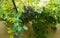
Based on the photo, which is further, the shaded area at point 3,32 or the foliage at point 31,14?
the shaded area at point 3,32

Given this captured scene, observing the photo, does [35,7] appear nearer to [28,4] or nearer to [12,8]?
[28,4]

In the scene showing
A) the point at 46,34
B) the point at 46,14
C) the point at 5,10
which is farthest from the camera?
the point at 46,34

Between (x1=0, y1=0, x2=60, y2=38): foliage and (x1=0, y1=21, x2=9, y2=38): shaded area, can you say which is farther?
(x1=0, y1=21, x2=9, y2=38): shaded area

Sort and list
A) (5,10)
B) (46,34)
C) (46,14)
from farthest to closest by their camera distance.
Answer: (46,34)
(46,14)
(5,10)

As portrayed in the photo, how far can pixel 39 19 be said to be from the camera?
7.20 ft

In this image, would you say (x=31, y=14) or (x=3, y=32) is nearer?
(x=31, y=14)

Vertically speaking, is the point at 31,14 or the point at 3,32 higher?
the point at 31,14

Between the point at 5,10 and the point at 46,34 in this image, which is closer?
the point at 5,10

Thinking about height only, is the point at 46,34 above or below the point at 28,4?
below

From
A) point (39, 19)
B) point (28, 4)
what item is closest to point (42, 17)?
point (39, 19)

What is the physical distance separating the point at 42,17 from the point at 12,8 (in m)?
0.34

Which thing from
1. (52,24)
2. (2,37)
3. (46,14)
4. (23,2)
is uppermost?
(23,2)

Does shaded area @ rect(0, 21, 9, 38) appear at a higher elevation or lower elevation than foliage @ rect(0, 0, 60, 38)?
lower

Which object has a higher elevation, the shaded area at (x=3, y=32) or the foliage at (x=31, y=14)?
the foliage at (x=31, y=14)
